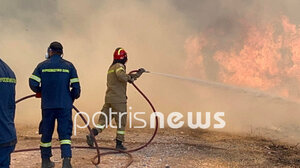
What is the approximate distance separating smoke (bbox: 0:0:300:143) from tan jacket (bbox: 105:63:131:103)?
3960 mm

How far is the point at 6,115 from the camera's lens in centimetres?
254

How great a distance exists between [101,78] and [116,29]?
190cm

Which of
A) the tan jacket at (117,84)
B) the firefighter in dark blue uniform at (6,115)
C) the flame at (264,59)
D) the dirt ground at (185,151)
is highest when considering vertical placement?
the flame at (264,59)

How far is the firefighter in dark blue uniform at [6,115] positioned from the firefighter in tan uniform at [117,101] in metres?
2.89

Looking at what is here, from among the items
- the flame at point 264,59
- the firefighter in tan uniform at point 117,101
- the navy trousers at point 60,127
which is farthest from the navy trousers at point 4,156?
the flame at point 264,59

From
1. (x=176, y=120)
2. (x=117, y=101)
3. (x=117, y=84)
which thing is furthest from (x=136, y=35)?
(x=117, y=101)

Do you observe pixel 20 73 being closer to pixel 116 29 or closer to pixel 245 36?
pixel 116 29

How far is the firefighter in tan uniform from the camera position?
5.45 meters

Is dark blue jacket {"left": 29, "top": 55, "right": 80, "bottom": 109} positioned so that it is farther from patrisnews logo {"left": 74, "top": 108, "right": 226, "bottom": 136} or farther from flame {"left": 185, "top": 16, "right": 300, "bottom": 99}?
flame {"left": 185, "top": 16, "right": 300, "bottom": 99}

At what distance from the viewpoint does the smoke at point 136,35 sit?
993 centimetres

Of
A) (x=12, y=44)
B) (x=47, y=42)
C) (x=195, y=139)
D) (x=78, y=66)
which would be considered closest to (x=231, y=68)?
(x=195, y=139)

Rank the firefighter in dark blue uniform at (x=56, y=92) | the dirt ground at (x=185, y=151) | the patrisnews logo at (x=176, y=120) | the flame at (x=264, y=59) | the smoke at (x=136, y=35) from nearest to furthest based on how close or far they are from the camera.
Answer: the firefighter in dark blue uniform at (x=56, y=92)
the dirt ground at (x=185, y=151)
the patrisnews logo at (x=176, y=120)
the flame at (x=264, y=59)
the smoke at (x=136, y=35)

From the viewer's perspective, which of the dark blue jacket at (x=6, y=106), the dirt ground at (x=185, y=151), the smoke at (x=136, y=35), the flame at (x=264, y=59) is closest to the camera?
the dark blue jacket at (x=6, y=106)

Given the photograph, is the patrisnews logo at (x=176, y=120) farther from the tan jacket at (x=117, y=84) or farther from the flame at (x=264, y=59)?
the tan jacket at (x=117, y=84)
